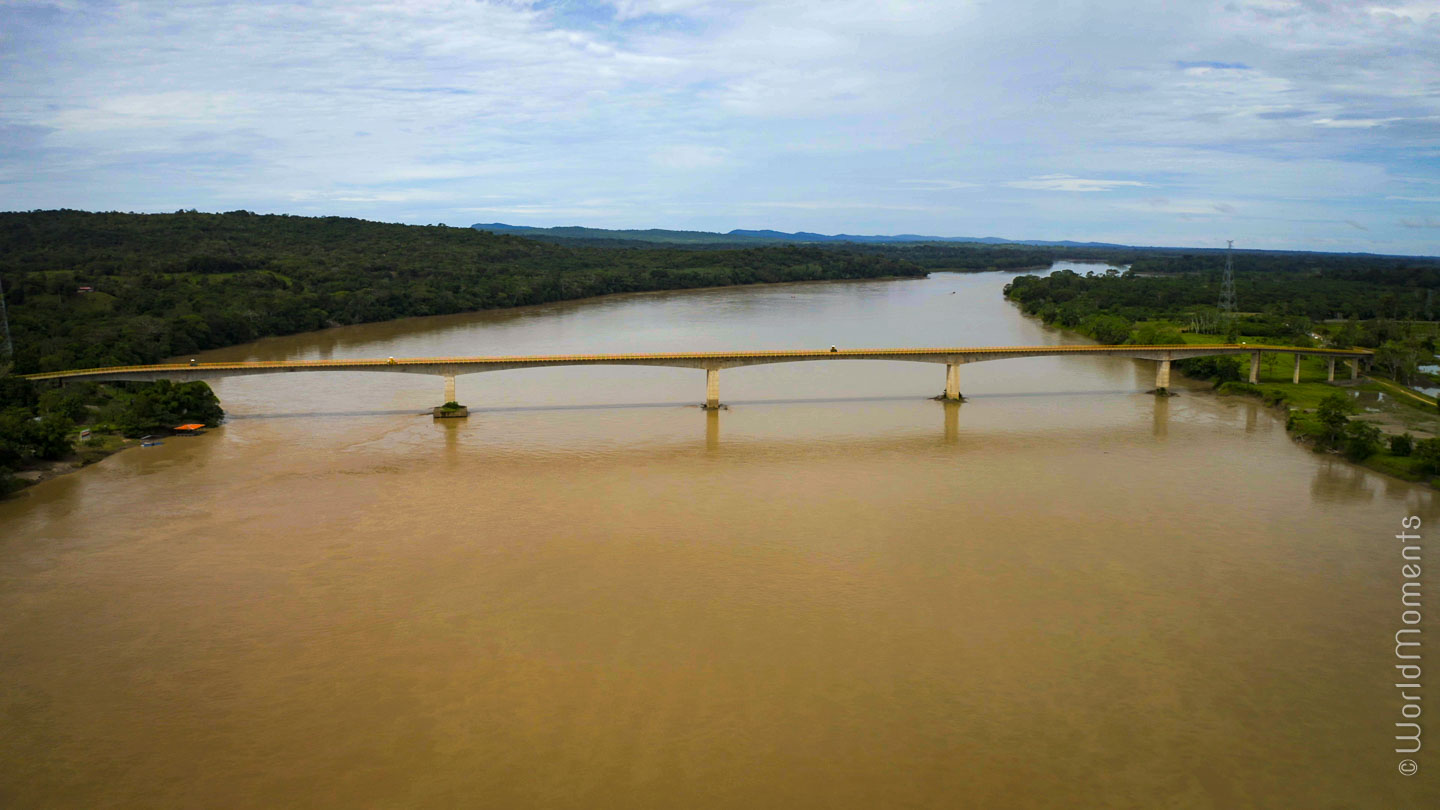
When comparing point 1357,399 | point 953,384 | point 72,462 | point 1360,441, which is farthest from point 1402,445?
point 72,462

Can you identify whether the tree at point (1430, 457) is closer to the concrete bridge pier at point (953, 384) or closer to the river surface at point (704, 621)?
the river surface at point (704, 621)

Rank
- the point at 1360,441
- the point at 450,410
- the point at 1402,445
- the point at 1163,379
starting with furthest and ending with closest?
the point at 1163,379, the point at 450,410, the point at 1360,441, the point at 1402,445

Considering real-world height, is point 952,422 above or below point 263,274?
below

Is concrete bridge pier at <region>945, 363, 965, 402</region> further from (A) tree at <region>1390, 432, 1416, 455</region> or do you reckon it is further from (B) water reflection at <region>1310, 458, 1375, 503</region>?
(A) tree at <region>1390, 432, 1416, 455</region>

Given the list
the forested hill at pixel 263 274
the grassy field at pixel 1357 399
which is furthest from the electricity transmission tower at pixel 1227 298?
the forested hill at pixel 263 274

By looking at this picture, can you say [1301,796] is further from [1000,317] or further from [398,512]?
[1000,317]

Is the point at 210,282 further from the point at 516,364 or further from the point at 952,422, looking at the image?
the point at 952,422
